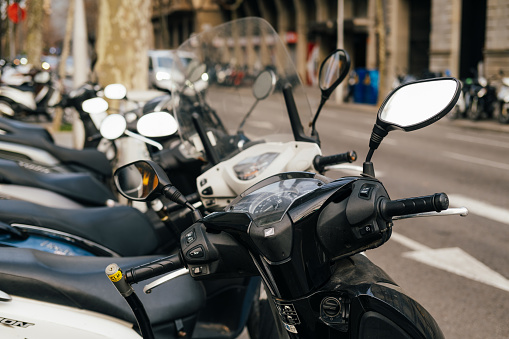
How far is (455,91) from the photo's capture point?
1.80 m

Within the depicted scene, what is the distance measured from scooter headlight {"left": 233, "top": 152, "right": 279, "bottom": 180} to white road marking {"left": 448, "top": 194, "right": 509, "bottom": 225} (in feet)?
17.2

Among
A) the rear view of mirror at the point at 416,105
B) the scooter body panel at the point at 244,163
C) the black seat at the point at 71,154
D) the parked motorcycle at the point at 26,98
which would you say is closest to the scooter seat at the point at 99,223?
the scooter body panel at the point at 244,163

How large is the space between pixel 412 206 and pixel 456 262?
4385 millimetres

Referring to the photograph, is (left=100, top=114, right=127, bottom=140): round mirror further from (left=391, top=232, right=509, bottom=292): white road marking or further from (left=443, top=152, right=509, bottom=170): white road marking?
(left=443, top=152, right=509, bottom=170): white road marking

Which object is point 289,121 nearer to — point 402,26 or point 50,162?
point 50,162

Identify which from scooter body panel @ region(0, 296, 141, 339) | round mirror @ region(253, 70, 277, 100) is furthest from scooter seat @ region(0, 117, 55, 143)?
scooter body panel @ region(0, 296, 141, 339)

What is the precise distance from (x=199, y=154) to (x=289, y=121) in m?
0.43

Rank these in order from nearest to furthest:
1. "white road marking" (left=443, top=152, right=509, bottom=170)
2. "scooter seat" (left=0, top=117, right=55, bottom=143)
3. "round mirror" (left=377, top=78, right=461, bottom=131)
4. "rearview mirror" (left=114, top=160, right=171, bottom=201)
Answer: "round mirror" (left=377, top=78, right=461, bottom=131) → "rearview mirror" (left=114, top=160, right=171, bottom=201) → "scooter seat" (left=0, top=117, right=55, bottom=143) → "white road marking" (left=443, top=152, right=509, bottom=170)

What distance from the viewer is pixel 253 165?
2652 millimetres

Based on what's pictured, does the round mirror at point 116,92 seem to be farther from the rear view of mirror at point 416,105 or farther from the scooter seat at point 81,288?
the rear view of mirror at point 416,105

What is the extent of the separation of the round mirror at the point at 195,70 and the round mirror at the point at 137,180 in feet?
4.42

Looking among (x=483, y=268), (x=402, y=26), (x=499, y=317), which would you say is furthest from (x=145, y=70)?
(x=402, y=26)

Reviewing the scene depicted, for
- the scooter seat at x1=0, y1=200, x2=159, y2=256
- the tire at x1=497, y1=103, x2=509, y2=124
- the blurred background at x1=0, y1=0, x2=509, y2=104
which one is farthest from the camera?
the tire at x1=497, y1=103, x2=509, y2=124

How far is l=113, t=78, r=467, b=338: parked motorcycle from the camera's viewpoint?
164 cm
